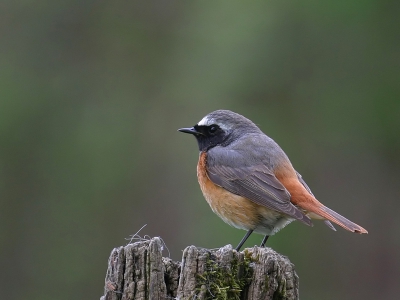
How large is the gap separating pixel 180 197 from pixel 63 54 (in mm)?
4493

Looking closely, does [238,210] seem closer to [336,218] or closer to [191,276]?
[336,218]

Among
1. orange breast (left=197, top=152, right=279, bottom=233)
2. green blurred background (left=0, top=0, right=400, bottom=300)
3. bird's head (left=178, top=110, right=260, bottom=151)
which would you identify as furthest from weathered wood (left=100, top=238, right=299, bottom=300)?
green blurred background (left=0, top=0, right=400, bottom=300)

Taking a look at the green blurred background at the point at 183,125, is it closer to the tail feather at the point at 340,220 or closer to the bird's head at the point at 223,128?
the bird's head at the point at 223,128

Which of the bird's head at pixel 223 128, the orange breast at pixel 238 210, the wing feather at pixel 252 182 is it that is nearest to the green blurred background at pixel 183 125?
the bird's head at pixel 223 128

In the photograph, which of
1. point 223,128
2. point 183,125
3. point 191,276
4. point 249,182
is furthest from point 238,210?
point 183,125

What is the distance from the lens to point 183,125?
14.9m

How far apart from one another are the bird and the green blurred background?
4835 millimetres

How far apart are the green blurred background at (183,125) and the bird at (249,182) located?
483 centimetres

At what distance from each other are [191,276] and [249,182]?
277 centimetres

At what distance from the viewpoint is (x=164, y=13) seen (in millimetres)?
17094

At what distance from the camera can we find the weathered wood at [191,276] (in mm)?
4898

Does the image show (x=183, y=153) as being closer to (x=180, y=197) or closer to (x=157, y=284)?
(x=180, y=197)

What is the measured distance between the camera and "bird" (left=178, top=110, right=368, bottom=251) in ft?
23.2

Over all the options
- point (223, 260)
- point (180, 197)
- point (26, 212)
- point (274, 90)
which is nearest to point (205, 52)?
point (274, 90)
